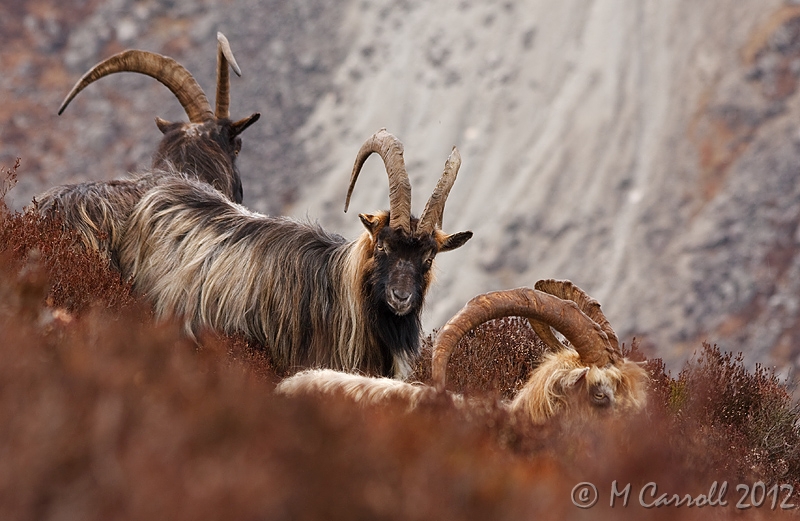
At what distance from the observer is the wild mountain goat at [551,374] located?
568 centimetres

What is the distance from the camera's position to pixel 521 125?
40719 millimetres

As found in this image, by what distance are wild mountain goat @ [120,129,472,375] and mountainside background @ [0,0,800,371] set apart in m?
24.7

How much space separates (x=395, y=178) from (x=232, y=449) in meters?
4.99

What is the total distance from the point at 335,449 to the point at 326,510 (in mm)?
374

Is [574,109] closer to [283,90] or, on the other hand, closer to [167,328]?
[283,90]

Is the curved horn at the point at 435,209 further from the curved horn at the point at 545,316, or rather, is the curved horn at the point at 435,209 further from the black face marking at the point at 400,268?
the curved horn at the point at 545,316

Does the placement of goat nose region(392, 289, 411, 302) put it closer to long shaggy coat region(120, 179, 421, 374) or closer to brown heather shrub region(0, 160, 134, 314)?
long shaggy coat region(120, 179, 421, 374)

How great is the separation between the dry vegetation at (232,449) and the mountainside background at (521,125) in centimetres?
2862

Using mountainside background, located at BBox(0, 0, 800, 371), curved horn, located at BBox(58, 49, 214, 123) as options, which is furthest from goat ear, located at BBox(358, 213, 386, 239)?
mountainside background, located at BBox(0, 0, 800, 371)

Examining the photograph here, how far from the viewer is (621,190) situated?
1497 inches

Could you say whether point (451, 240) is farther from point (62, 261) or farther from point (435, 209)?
point (62, 261)

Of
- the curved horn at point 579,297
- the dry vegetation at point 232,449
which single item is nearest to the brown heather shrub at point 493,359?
the curved horn at point 579,297

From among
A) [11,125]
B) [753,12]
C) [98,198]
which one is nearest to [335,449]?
[98,198]

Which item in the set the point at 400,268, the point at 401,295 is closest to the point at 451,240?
the point at 400,268
